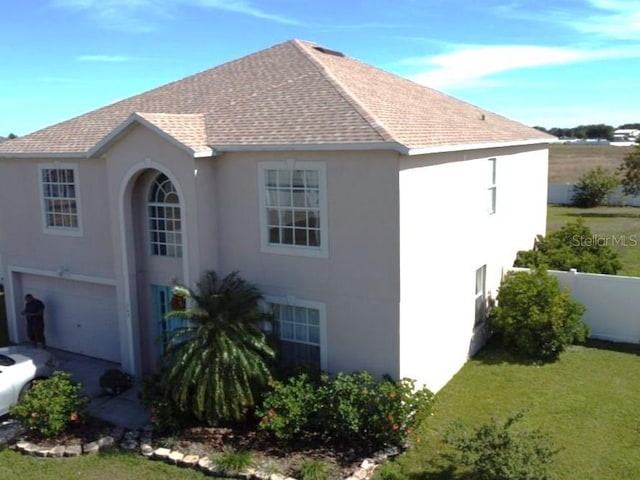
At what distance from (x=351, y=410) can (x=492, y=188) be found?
807 centimetres

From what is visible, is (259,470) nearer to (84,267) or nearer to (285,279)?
(285,279)

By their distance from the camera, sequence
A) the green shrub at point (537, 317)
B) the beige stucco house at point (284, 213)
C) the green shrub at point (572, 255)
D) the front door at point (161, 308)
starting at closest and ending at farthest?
the beige stucco house at point (284, 213)
the front door at point (161, 308)
the green shrub at point (537, 317)
the green shrub at point (572, 255)

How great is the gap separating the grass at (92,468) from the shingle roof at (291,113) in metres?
6.01

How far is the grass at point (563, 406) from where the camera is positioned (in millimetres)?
10586

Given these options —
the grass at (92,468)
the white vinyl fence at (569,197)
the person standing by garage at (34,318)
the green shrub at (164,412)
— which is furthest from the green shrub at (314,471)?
the white vinyl fence at (569,197)

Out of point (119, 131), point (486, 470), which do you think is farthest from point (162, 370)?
point (486, 470)

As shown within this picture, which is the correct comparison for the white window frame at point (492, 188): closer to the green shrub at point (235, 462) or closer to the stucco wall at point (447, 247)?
the stucco wall at point (447, 247)

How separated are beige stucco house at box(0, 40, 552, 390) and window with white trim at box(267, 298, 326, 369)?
4 cm

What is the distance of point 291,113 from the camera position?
13.5 m

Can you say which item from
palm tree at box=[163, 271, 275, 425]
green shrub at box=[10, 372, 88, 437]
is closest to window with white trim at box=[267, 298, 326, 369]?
palm tree at box=[163, 271, 275, 425]

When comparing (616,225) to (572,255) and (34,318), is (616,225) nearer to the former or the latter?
(572,255)

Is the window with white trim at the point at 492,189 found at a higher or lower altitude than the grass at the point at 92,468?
higher

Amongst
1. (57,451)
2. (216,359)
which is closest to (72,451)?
(57,451)

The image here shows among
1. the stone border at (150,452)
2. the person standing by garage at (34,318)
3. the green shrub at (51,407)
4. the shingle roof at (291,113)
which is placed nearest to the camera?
the stone border at (150,452)
